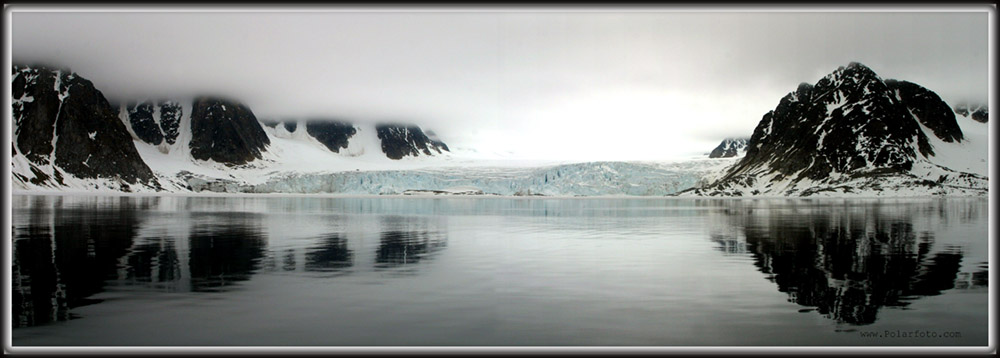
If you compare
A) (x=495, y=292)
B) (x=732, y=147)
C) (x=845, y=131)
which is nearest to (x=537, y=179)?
(x=495, y=292)

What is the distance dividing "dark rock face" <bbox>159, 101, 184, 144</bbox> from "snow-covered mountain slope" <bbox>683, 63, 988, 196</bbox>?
436 feet

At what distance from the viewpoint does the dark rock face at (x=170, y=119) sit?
Answer: 6806 inches

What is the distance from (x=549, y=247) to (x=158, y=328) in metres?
12.0

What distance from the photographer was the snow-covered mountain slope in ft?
383

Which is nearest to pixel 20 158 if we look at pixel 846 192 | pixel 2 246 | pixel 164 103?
pixel 164 103

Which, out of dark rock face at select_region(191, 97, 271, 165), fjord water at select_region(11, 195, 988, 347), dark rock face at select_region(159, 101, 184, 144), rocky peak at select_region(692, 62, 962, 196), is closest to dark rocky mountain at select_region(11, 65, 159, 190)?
dark rock face at select_region(191, 97, 271, 165)

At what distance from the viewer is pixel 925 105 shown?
461ft

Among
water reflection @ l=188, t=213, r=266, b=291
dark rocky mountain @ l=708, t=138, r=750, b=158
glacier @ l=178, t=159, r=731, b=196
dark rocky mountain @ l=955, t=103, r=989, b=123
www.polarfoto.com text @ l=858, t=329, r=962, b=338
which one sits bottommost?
www.polarfoto.com text @ l=858, t=329, r=962, b=338

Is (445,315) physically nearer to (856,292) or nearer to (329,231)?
(856,292)

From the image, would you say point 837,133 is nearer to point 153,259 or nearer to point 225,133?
point 153,259

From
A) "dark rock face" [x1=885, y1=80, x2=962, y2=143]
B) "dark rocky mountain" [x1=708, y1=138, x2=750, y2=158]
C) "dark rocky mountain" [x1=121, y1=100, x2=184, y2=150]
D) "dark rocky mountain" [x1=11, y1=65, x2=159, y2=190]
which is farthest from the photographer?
"dark rocky mountain" [x1=121, y1=100, x2=184, y2=150]

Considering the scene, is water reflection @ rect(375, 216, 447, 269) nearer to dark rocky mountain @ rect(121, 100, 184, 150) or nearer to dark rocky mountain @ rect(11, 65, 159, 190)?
dark rocky mountain @ rect(11, 65, 159, 190)

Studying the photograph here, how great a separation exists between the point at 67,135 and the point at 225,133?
225 ft

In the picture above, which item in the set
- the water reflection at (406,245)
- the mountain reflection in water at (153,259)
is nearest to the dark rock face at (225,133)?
the mountain reflection in water at (153,259)
